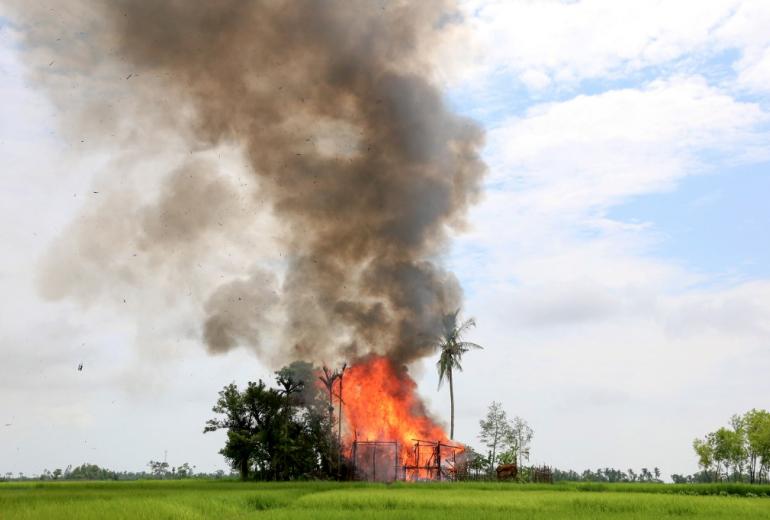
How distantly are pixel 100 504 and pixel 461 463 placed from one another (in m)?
41.5

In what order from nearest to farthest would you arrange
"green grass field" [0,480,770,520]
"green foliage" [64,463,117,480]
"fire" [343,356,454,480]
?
"green grass field" [0,480,770,520]
"fire" [343,356,454,480]
"green foliage" [64,463,117,480]

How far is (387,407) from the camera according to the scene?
6744cm

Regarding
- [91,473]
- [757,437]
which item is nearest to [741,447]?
[757,437]

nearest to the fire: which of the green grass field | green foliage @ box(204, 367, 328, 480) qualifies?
green foliage @ box(204, 367, 328, 480)

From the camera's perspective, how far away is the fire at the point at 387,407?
220 feet

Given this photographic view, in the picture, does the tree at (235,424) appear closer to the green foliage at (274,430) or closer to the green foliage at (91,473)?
the green foliage at (274,430)

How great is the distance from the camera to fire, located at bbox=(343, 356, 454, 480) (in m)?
66.9

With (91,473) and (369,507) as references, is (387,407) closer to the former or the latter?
(369,507)

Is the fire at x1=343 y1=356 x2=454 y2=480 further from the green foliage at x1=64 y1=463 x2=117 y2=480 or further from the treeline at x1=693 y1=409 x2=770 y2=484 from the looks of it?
the green foliage at x1=64 y1=463 x2=117 y2=480

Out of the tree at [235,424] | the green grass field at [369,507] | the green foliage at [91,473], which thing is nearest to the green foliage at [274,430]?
the tree at [235,424]

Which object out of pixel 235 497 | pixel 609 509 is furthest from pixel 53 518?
pixel 609 509

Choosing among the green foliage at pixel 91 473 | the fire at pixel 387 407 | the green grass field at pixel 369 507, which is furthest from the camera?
the green foliage at pixel 91 473

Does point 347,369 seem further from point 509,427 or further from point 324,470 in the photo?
point 509,427

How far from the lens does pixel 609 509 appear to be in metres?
35.5
